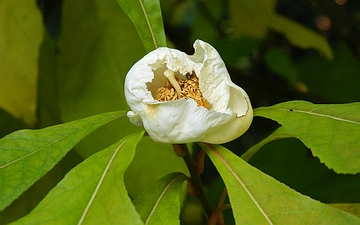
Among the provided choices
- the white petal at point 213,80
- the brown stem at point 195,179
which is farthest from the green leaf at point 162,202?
the white petal at point 213,80

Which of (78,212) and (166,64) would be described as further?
(166,64)

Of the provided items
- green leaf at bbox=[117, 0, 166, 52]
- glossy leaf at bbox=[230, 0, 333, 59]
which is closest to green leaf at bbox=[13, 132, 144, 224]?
green leaf at bbox=[117, 0, 166, 52]

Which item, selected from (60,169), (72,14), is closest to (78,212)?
(60,169)

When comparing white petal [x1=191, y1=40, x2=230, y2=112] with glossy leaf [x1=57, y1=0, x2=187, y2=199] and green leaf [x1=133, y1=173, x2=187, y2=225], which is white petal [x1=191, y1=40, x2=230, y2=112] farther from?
glossy leaf [x1=57, y1=0, x2=187, y2=199]

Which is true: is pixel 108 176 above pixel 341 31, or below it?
above

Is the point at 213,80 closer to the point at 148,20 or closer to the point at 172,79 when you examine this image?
the point at 172,79

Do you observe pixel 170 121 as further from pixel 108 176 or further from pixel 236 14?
pixel 236 14

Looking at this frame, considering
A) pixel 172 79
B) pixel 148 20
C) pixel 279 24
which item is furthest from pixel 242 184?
pixel 279 24
